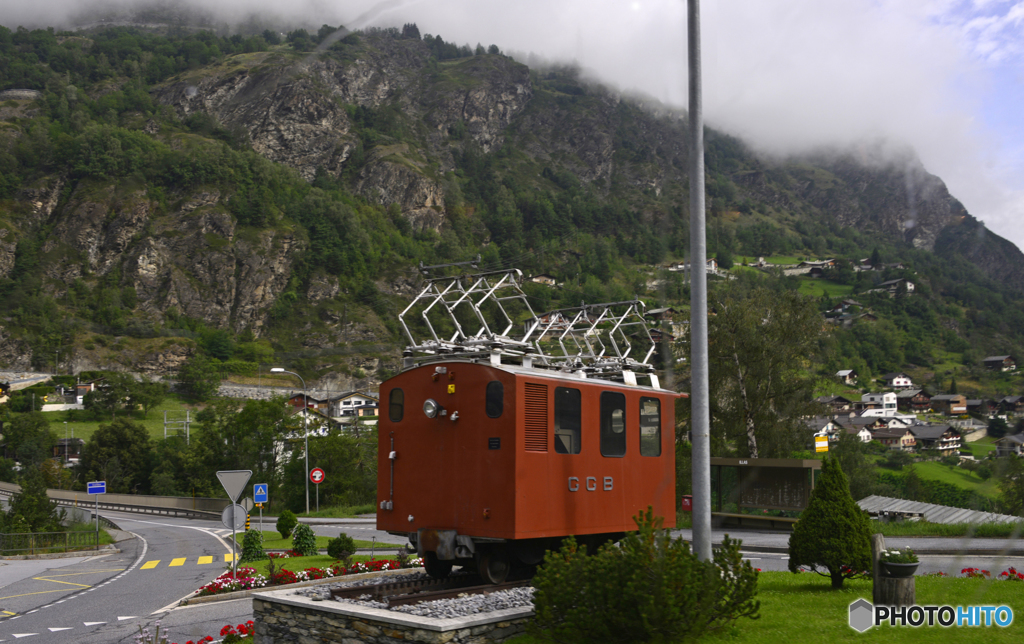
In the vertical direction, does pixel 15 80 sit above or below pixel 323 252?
above

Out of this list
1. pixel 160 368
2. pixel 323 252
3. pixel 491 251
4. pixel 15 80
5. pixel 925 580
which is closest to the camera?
pixel 925 580

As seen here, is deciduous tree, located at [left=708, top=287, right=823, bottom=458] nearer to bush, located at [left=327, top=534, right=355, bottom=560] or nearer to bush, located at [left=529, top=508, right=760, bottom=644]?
bush, located at [left=327, top=534, right=355, bottom=560]

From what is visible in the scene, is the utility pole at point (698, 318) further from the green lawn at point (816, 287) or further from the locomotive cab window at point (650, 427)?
the green lawn at point (816, 287)

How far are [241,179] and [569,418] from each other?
549 ft

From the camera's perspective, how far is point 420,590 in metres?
12.0

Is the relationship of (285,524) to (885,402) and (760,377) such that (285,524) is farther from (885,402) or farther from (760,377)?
(885,402)

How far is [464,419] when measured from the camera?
11.8m

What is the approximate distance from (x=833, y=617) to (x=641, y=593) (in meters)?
2.91

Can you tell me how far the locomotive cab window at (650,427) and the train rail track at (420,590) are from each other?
10.7 feet

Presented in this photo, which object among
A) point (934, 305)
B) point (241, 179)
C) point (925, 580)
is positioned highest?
point (241, 179)

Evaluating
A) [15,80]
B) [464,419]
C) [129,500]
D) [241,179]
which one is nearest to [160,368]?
[241,179]

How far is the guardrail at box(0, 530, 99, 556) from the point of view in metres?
32.6

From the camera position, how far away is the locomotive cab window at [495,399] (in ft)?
37.3

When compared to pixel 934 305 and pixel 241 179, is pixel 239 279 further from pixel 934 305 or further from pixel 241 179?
pixel 934 305
